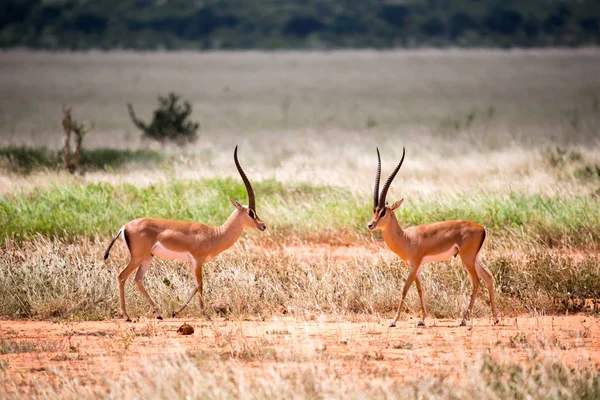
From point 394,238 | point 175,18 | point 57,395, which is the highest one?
point 175,18

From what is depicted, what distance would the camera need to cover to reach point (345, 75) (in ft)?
227

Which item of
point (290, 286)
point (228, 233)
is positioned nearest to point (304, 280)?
point (290, 286)

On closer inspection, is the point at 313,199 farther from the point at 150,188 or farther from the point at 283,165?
the point at 283,165

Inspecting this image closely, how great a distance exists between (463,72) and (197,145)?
4298cm

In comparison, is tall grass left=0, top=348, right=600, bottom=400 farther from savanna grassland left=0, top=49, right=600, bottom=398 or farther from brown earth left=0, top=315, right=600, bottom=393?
brown earth left=0, top=315, right=600, bottom=393

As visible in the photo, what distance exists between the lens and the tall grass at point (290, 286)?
10312 millimetres

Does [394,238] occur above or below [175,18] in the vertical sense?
below

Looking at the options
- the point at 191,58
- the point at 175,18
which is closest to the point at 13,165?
the point at 191,58

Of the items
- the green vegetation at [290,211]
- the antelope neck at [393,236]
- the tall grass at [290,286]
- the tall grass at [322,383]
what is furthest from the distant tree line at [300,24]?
the tall grass at [322,383]

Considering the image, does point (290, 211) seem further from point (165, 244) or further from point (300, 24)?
point (300, 24)

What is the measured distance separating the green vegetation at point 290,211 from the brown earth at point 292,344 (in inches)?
145

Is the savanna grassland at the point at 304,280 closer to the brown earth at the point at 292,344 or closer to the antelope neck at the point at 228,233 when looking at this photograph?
the brown earth at the point at 292,344

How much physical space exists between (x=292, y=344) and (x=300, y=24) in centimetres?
10039

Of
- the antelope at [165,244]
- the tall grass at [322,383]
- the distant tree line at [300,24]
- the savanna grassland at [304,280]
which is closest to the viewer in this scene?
the tall grass at [322,383]
